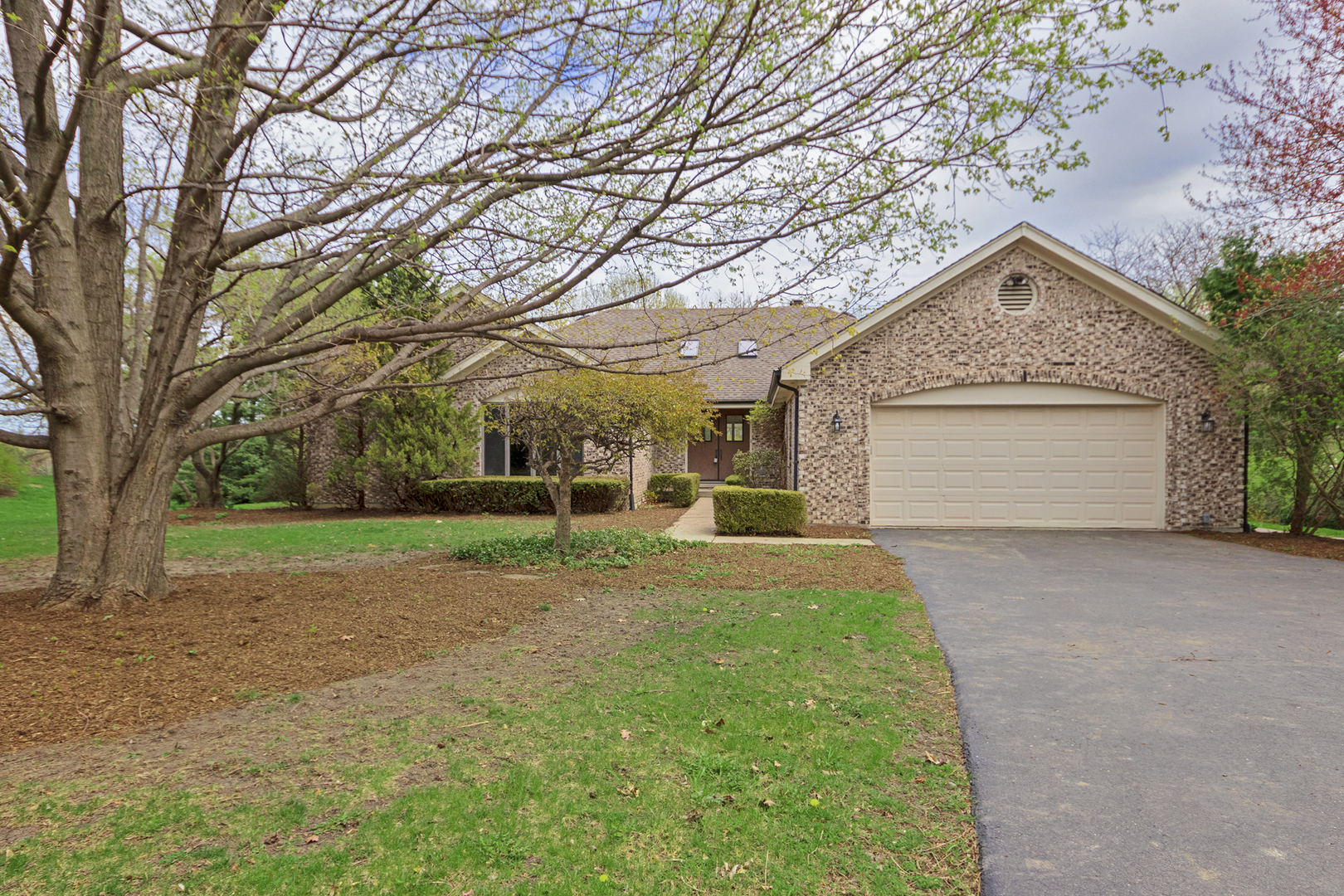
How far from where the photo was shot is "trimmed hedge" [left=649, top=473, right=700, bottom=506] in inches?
730

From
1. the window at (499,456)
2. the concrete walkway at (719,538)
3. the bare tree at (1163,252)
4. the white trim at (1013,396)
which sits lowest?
the concrete walkway at (719,538)

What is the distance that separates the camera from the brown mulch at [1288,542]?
1062cm

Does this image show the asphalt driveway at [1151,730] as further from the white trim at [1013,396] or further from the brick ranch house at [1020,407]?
the white trim at [1013,396]

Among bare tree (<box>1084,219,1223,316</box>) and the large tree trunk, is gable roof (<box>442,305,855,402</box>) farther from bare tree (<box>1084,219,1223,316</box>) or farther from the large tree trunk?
bare tree (<box>1084,219,1223,316</box>)

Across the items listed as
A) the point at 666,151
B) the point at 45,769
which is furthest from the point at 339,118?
the point at 45,769

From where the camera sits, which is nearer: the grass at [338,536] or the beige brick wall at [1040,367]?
the grass at [338,536]

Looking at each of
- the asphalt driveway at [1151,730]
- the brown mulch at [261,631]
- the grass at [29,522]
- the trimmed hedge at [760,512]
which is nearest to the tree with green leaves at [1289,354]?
the asphalt driveway at [1151,730]

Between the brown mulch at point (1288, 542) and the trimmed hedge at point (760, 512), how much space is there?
692 cm

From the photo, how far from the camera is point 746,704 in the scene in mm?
4180

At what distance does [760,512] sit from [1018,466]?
5100 mm

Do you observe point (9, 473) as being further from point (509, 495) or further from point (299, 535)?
point (509, 495)

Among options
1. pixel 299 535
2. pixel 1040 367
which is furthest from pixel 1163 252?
pixel 299 535

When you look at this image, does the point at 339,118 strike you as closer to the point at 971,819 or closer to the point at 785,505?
the point at 971,819

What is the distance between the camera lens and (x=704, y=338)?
63.1 ft
